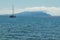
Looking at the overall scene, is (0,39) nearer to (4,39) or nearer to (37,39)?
(4,39)

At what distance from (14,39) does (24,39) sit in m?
1.55

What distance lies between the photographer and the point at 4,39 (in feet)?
138

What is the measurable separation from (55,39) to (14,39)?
6317mm

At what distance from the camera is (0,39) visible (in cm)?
4206

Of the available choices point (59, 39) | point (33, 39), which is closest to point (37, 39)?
point (33, 39)

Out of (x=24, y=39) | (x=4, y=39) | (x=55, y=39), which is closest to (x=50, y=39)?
(x=55, y=39)

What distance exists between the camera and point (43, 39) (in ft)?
139

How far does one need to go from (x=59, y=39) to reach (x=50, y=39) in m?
1.39

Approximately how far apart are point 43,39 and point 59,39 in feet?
8.10

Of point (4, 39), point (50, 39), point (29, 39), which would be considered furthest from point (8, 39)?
point (50, 39)

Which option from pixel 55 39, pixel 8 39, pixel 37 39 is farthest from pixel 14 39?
pixel 55 39

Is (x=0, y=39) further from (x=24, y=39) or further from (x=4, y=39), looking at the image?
(x=24, y=39)

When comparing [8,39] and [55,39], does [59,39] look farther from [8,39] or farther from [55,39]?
[8,39]

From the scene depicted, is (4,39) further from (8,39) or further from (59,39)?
(59,39)
